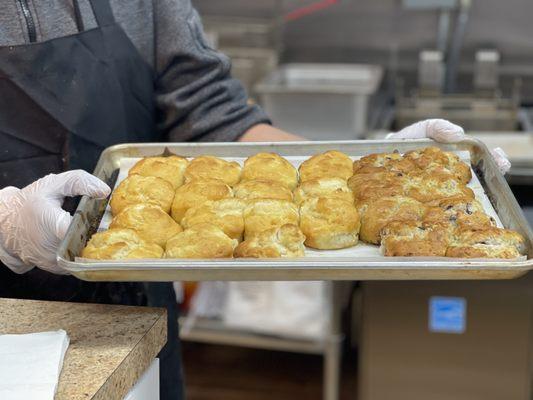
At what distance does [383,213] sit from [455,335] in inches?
66.8

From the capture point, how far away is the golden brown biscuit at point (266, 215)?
1.36 m

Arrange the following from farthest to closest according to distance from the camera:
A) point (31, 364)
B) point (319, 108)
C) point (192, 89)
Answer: point (319, 108), point (192, 89), point (31, 364)

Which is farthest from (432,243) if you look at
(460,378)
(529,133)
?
Answer: (529,133)

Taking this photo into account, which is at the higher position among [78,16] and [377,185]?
[78,16]

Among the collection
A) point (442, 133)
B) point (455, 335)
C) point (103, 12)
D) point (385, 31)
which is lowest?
point (455, 335)

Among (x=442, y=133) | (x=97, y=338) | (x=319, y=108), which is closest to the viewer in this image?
(x=97, y=338)

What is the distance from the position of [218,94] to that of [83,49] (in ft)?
1.18

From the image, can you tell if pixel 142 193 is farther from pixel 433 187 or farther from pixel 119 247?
pixel 433 187

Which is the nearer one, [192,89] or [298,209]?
[298,209]

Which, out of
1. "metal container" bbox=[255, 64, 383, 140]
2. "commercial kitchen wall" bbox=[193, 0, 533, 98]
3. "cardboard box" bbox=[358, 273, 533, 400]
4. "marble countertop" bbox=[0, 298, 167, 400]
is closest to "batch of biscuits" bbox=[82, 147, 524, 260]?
"marble countertop" bbox=[0, 298, 167, 400]

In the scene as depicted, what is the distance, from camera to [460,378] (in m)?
2.96

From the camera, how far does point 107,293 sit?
168cm

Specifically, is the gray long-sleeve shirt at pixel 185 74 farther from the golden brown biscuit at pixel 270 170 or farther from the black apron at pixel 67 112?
the golden brown biscuit at pixel 270 170

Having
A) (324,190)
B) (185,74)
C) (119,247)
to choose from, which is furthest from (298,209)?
(185,74)
